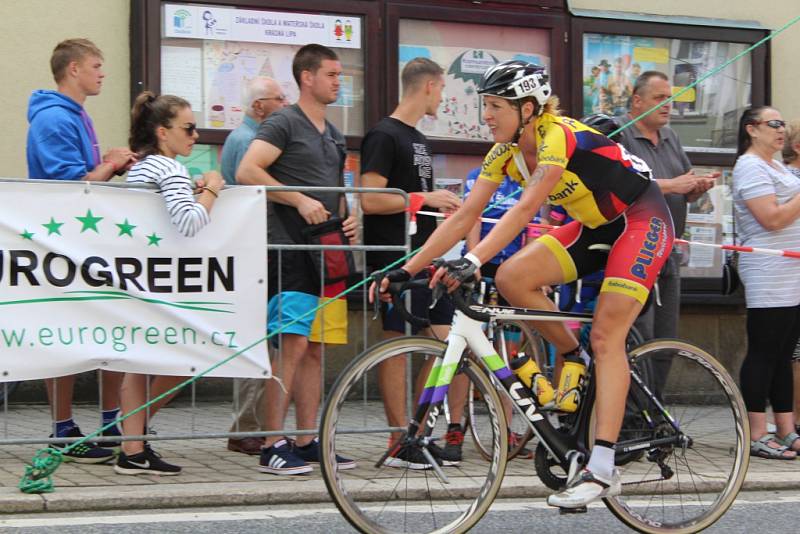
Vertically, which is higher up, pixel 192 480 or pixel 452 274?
pixel 452 274

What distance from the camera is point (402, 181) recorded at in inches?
290

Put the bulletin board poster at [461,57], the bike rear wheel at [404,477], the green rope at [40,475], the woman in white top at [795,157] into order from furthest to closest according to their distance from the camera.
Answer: the bulletin board poster at [461,57]
the woman in white top at [795,157]
the green rope at [40,475]
the bike rear wheel at [404,477]

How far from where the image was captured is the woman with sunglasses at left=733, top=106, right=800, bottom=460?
7.97 m

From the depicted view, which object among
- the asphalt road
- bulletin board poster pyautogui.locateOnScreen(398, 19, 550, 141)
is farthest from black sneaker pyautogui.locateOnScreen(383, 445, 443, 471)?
bulletin board poster pyautogui.locateOnScreen(398, 19, 550, 141)

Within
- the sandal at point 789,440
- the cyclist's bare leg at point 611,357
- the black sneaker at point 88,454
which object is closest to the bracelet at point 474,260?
the cyclist's bare leg at point 611,357

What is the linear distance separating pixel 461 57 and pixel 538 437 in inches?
223

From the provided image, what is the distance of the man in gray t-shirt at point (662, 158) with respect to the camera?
26.6ft

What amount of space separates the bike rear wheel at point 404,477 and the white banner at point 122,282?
5.40ft

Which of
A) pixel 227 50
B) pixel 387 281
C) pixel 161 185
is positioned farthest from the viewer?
pixel 227 50

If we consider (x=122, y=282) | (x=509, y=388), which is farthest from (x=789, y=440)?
(x=122, y=282)

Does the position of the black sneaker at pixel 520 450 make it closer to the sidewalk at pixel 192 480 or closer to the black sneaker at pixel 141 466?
the sidewalk at pixel 192 480

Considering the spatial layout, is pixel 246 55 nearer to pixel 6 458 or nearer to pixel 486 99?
pixel 6 458

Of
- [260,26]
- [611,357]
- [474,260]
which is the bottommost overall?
[611,357]

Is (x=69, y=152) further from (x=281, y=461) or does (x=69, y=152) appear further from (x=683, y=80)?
(x=683, y=80)
